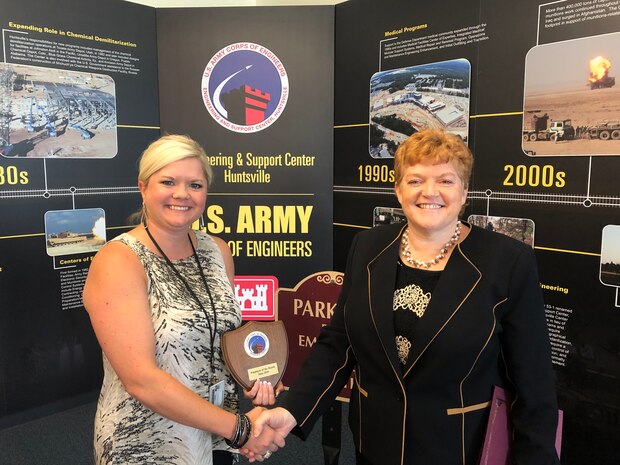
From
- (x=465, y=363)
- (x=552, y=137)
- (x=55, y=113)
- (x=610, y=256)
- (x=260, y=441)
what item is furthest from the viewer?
(x=55, y=113)

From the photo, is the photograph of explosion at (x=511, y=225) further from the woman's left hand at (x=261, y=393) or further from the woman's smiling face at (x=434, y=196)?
the woman's left hand at (x=261, y=393)

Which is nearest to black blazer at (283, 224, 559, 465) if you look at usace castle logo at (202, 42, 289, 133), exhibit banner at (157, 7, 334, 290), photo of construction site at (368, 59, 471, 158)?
photo of construction site at (368, 59, 471, 158)

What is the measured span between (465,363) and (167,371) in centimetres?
81

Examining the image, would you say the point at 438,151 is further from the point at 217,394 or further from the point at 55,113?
the point at 55,113

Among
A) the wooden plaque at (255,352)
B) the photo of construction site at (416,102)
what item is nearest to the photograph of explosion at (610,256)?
the photo of construction site at (416,102)

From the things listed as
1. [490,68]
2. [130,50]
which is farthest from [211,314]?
[130,50]

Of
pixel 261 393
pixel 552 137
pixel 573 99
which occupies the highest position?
pixel 573 99

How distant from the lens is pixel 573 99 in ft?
7.48

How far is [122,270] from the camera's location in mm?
1382

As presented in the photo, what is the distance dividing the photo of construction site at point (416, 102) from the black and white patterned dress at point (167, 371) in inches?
72.1

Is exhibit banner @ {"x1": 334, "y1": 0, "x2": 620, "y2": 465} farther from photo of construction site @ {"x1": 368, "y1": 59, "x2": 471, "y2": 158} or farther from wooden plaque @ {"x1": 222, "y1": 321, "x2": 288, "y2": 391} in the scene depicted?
wooden plaque @ {"x1": 222, "y1": 321, "x2": 288, "y2": 391}

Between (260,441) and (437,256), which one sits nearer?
A: (437,256)

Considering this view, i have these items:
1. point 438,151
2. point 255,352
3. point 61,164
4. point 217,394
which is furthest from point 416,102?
point 61,164

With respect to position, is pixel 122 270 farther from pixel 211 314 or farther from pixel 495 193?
pixel 495 193
